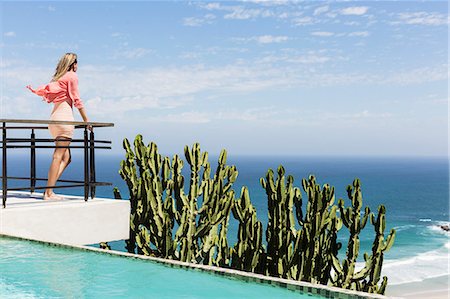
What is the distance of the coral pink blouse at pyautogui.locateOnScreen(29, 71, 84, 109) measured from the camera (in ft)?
25.7

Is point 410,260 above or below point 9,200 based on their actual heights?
below

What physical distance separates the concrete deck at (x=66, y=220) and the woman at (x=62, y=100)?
0.56 m

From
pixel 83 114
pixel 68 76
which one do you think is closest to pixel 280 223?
pixel 83 114

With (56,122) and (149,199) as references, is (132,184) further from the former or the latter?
(56,122)

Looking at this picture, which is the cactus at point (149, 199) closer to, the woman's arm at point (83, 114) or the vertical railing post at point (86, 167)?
the vertical railing post at point (86, 167)

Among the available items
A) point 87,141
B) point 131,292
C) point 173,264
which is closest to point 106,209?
point 87,141

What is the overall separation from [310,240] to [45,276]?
17.2ft

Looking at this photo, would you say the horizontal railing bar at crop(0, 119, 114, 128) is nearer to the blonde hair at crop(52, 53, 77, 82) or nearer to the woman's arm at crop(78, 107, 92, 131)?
the woman's arm at crop(78, 107, 92, 131)

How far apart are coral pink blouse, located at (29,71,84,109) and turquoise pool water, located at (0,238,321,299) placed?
2.35m

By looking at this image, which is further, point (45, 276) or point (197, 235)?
point (197, 235)

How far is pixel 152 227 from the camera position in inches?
369

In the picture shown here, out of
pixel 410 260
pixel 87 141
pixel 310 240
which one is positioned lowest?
pixel 410 260

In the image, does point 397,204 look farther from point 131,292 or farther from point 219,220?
point 131,292

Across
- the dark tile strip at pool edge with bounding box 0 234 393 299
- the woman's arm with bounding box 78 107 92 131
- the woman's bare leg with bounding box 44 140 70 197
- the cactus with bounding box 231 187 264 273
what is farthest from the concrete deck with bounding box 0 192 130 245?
the cactus with bounding box 231 187 264 273
